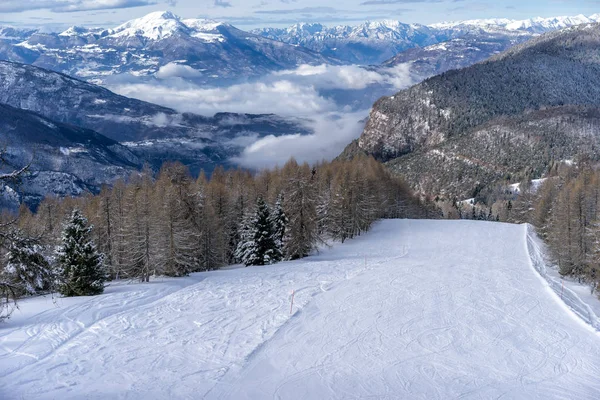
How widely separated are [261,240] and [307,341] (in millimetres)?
24546

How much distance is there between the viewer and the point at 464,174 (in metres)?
200

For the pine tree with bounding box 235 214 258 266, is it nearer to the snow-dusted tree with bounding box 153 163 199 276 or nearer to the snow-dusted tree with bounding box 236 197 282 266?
the snow-dusted tree with bounding box 236 197 282 266

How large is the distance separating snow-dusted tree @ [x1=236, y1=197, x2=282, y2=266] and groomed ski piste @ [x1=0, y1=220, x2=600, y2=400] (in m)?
8.29

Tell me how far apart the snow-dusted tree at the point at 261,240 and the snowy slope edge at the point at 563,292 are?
23776 millimetres

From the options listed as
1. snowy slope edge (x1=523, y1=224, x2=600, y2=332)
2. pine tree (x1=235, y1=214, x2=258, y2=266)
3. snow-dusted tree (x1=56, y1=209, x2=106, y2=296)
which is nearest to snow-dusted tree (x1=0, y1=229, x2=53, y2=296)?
snow-dusted tree (x1=56, y1=209, x2=106, y2=296)

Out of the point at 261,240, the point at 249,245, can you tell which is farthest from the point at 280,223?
the point at 249,245

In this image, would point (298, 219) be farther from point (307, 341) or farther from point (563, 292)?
point (307, 341)

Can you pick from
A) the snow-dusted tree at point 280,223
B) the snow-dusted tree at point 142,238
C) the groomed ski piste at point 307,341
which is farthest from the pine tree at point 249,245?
the snow-dusted tree at point 142,238

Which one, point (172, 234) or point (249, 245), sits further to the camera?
point (249, 245)

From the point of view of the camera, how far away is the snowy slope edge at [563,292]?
29597 millimetres

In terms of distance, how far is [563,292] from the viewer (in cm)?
3559

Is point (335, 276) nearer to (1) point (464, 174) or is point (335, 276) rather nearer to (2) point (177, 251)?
(2) point (177, 251)

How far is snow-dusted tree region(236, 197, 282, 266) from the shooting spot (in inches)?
1794

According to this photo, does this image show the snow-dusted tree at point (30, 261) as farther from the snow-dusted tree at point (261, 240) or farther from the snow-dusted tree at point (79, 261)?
the snow-dusted tree at point (261, 240)
